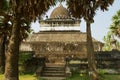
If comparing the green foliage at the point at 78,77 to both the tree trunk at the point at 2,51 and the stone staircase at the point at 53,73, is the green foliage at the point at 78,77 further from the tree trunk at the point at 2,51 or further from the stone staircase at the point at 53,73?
the tree trunk at the point at 2,51

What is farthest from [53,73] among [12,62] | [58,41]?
[58,41]

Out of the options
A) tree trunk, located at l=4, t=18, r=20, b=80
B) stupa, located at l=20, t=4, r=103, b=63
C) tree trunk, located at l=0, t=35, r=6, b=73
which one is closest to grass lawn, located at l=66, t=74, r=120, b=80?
tree trunk, located at l=4, t=18, r=20, b=80

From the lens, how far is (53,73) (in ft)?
86.6

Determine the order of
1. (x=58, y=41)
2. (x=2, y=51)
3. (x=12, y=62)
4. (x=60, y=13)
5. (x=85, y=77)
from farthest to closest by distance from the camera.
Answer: (x=60, y=13)
(x=58, y=41)
(x=2, y=51)
(x=85, y=77)
(x=12, y=62)

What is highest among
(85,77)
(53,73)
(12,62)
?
(12,62)

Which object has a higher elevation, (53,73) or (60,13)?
(60,13)

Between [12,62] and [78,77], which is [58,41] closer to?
[78,77]

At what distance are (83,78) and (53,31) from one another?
24.8 m

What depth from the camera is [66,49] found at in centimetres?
4106

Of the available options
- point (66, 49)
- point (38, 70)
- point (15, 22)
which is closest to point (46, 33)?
point (66, 49)

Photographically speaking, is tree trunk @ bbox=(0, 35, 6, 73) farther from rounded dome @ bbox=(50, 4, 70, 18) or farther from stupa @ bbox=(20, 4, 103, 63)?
rounded dome @ bbox=(50, 4, 70, 18)

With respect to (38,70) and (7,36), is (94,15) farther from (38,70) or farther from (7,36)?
(7,36)

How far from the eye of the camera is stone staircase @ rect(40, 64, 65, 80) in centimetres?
2527

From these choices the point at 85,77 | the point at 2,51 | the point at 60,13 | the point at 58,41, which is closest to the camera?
the point at 85,77
